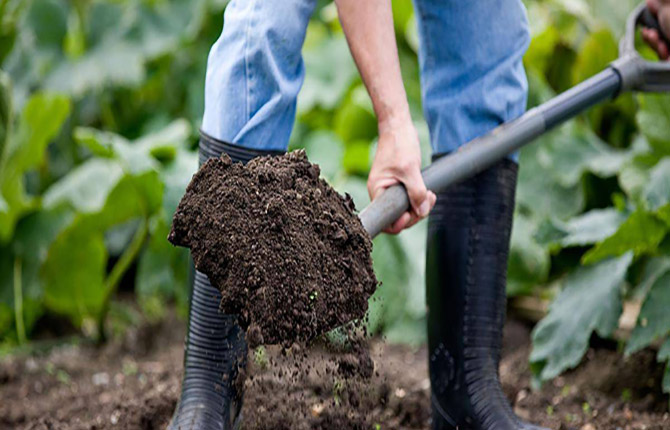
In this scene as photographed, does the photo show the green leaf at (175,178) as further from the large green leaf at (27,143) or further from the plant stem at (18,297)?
the plant stem at (18,297)

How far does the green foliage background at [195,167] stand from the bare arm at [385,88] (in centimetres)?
74

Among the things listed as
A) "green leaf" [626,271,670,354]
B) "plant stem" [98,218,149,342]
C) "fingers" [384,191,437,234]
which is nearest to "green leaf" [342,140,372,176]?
"plant stem" [98,218,149,342]

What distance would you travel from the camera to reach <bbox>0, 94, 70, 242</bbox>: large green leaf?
2670 millimetres

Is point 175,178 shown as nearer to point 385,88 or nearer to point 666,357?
point 385,88

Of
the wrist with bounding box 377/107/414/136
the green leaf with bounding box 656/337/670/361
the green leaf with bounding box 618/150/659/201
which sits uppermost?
the wrist with bounding box 377/107/414/136

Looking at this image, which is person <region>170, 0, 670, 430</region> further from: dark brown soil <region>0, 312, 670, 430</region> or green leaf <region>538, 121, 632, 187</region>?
green leaf <region>538, 121, 632, 187</region>

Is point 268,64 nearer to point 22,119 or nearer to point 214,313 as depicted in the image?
point 214,313

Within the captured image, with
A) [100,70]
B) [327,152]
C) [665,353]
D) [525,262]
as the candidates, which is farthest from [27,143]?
[665,353]

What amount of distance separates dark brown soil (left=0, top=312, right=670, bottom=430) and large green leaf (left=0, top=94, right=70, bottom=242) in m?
0.47

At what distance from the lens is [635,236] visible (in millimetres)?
1970

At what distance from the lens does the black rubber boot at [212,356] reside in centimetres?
147

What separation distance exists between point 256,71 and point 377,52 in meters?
0.20

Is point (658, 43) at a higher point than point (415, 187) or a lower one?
lower

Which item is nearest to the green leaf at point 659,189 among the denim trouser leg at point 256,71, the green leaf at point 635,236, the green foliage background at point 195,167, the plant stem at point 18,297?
the green foliage background at point 195,167
